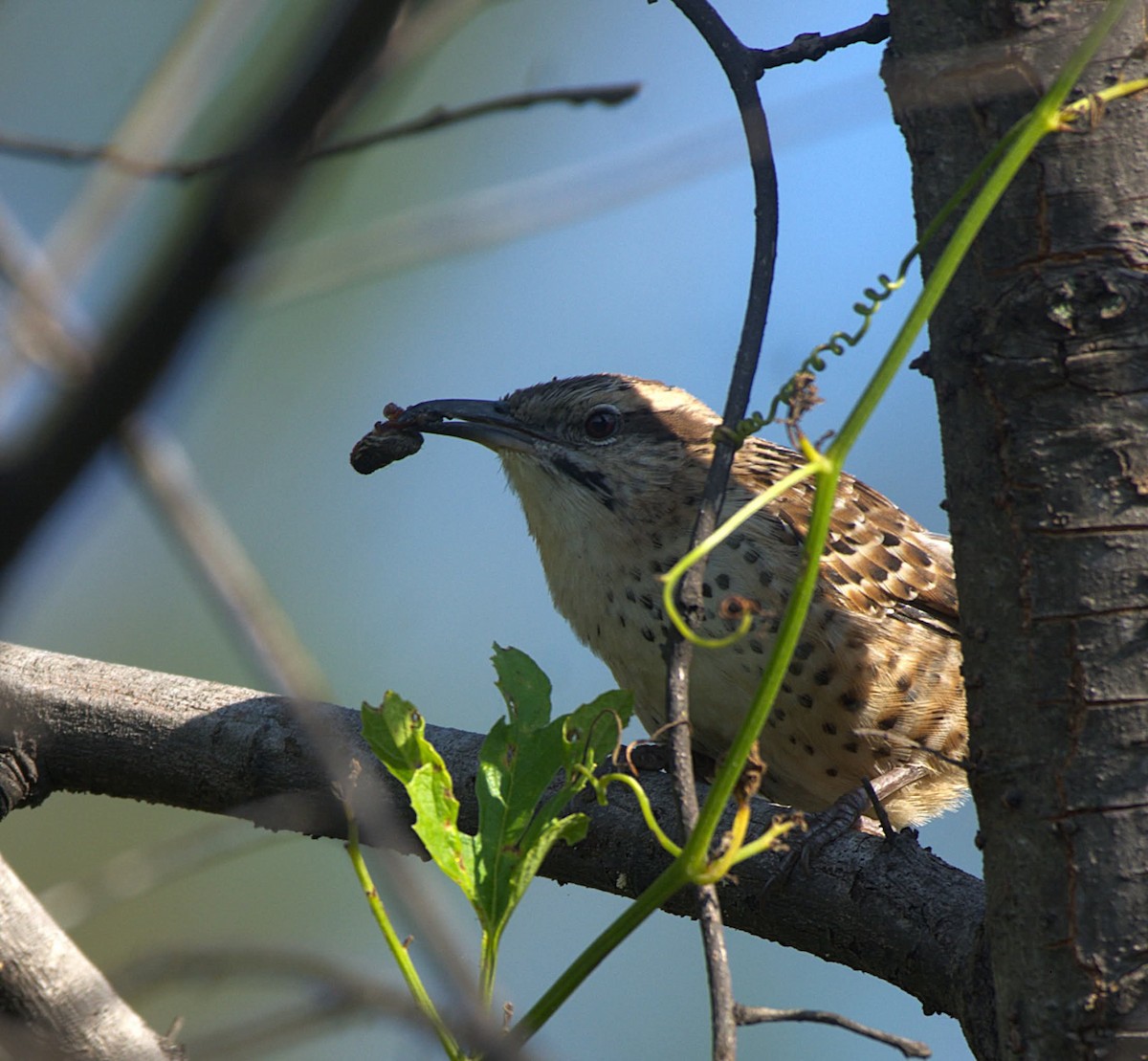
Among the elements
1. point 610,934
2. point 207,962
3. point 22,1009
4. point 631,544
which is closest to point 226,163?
point 610,934

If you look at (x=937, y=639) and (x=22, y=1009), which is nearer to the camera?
(x=22, y=1009)

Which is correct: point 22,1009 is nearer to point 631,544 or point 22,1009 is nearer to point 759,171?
point 759,171

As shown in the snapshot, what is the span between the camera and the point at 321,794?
126 inches

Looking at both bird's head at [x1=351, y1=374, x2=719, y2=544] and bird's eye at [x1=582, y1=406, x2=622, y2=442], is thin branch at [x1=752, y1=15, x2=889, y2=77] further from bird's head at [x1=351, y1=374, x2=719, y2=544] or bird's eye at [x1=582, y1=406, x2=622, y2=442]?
bird's eye at [x1=582, y1=406, x2=622, y2=442]

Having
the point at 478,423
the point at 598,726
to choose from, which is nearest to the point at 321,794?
the point at 598,726

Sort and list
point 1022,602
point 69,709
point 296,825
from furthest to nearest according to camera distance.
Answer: point 69,709
point 296,825
point 1022,602

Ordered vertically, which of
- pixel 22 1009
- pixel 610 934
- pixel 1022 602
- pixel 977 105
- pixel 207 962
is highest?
pixel 977 105

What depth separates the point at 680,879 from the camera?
1621 mm

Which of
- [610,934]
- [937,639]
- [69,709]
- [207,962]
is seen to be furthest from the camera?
[937,639]

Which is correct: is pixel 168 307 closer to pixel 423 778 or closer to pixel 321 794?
pixel 423 778

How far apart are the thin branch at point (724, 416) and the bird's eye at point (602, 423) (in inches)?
91.3

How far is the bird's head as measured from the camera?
4.39m

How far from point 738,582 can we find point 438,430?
1.21 meters

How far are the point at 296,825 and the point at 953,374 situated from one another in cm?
185
